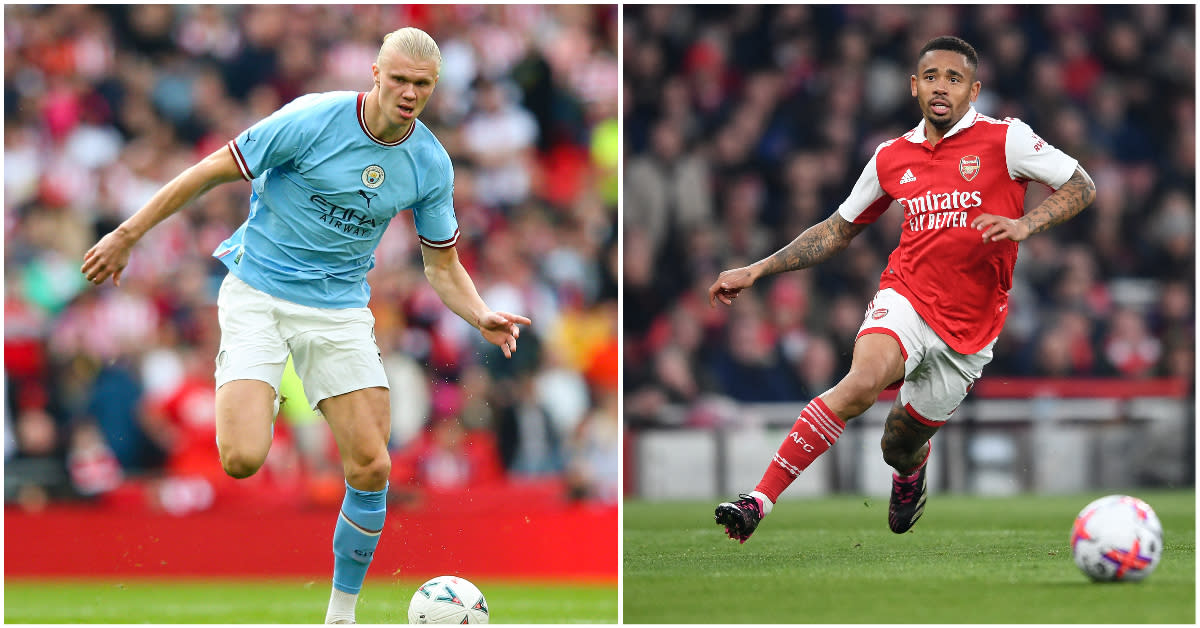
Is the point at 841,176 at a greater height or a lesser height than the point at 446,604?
greater

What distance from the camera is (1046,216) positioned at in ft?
17.7

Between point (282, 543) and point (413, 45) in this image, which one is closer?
point (413, 45)

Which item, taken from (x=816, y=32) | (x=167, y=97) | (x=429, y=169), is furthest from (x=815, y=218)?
(x=429, y=169)

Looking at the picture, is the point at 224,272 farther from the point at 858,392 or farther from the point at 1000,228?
the point at 1000,228

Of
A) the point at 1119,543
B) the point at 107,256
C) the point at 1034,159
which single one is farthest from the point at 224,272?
the point at 1119,543

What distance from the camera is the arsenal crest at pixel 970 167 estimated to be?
18.7ft

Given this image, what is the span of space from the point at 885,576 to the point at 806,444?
0.68m

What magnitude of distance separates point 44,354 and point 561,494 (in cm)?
382

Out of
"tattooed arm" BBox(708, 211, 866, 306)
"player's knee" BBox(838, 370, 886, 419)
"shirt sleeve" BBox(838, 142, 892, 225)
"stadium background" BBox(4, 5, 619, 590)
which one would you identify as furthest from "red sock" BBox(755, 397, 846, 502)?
"stadium background" BBox(4, 5, 619, 590)

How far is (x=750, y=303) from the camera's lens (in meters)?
11.8

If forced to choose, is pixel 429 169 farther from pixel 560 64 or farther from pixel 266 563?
pixel 560 64

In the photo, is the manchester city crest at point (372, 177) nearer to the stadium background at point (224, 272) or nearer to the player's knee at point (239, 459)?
the player's knee at point (239, 459)

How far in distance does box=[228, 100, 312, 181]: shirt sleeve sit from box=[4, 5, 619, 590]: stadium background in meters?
3.69

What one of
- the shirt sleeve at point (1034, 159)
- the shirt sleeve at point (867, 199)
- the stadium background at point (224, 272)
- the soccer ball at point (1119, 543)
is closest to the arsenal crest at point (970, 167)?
the shirt sleeve at point (1034, 159)
